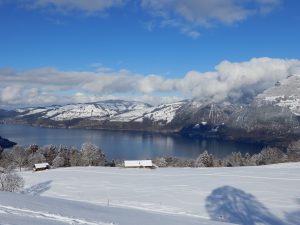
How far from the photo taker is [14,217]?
1108 cm

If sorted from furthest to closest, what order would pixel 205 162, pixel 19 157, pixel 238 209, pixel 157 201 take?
pixel 19 157
pixel 205 162
pixel 157 201
pixel 238 209

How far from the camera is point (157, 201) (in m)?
32.6

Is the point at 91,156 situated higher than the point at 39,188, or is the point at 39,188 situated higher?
the point at 91,156

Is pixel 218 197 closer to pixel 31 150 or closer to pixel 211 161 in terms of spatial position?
pixel 211 161

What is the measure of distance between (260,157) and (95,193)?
74.7 m

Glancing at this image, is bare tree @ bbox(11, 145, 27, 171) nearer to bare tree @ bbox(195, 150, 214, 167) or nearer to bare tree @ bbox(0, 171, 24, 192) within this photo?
bare tree @ bbox(195, 150, 214, 167)

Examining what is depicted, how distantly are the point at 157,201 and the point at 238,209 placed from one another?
7.18 metres

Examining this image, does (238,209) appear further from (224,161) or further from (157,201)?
(224,161)

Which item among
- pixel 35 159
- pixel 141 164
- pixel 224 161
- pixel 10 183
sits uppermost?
pixel 10 183

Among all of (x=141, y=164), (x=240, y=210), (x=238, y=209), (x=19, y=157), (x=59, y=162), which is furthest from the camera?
(x=19, y=157)

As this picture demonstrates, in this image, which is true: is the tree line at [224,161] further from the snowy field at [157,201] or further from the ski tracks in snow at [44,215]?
the ski tracks in snow at [44,215]

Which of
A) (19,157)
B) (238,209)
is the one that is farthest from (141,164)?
(238,209)

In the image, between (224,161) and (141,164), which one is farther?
(224,161)

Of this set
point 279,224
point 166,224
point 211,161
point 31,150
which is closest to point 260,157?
point 211,161
